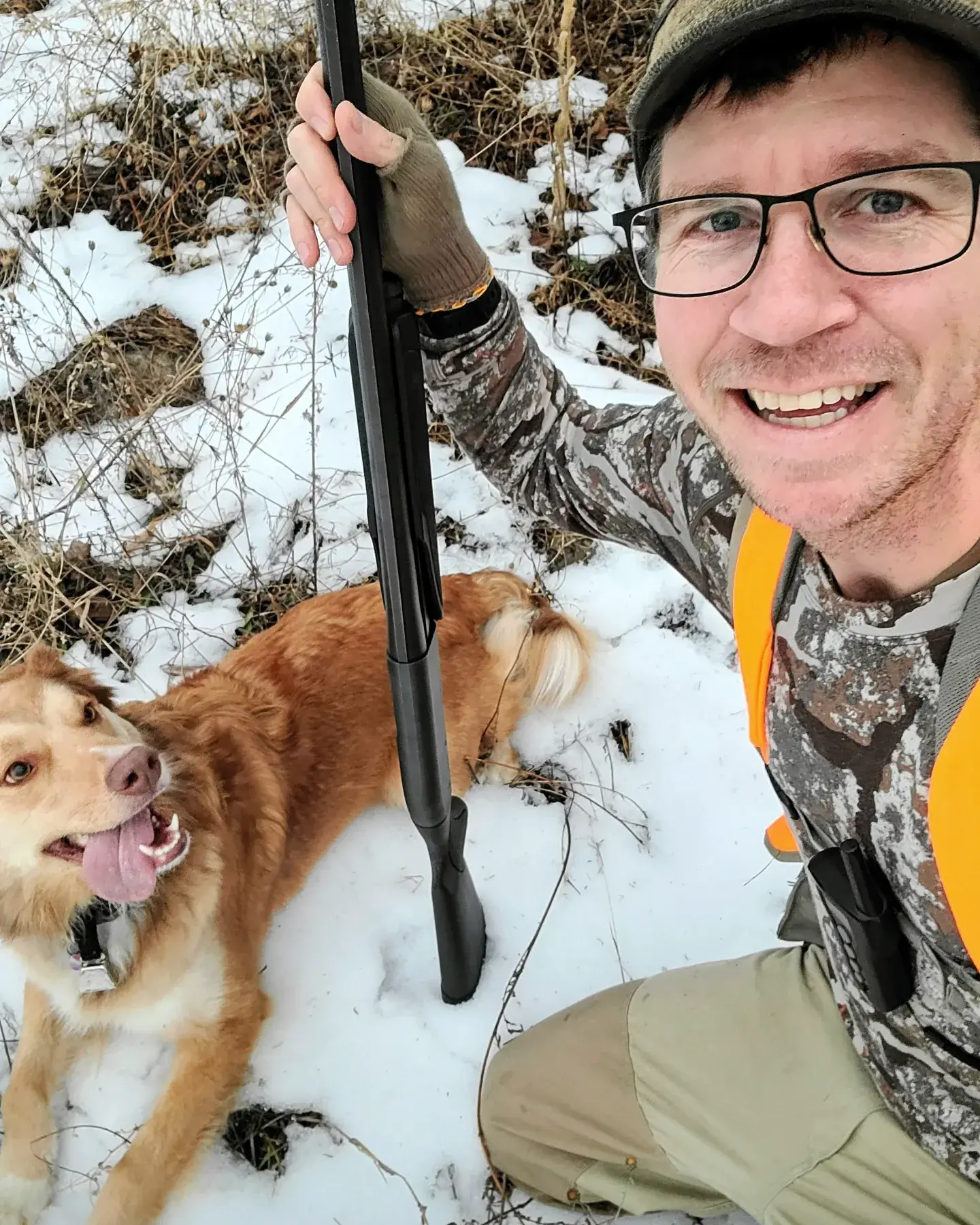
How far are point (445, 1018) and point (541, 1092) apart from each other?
0.50 meters

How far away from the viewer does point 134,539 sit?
11.1 feet

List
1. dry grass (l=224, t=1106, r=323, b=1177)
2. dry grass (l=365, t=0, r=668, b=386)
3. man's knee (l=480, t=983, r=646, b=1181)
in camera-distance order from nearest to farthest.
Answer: man's knee (l=480, t=983, r=646, b=1181) < dry grass (l=224, t=1106, r=323, b=1177) < dry grass (l=365, t=0, r=668, b=386)

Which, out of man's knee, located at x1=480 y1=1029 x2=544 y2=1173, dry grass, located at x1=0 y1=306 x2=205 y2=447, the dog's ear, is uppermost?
dry grass, located at x1=0 y1=306 x2=205 y2=447

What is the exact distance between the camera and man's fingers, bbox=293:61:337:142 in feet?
4.21

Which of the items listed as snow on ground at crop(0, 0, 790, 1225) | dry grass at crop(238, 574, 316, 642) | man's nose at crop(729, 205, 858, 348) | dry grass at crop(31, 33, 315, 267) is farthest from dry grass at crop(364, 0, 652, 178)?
man's nose at crop(729, 205, 858, 348)

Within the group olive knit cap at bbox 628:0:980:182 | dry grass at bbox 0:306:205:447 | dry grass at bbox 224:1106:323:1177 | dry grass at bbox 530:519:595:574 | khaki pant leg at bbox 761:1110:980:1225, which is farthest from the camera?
dry grass at bbox 0:306:205:447

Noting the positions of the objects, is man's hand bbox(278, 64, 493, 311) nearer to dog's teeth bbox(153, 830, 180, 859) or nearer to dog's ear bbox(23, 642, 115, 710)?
dog's ear bbox(23, 642, 115, 710)

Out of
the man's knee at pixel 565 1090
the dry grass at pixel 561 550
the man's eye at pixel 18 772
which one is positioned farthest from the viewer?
the dry grass at pixel 561 550

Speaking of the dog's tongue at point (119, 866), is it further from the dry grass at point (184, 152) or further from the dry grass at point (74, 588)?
the dry grass at point (184, 152)

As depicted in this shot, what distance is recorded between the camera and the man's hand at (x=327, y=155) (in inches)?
50.1

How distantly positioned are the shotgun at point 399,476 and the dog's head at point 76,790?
2.10ft

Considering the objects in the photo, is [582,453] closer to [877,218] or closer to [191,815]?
[877,218]

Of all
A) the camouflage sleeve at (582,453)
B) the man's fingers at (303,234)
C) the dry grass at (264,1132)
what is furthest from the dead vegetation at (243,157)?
the man's fingers at (303,234)

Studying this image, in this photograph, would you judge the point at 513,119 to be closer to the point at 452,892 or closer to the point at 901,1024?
the point at 452,892
